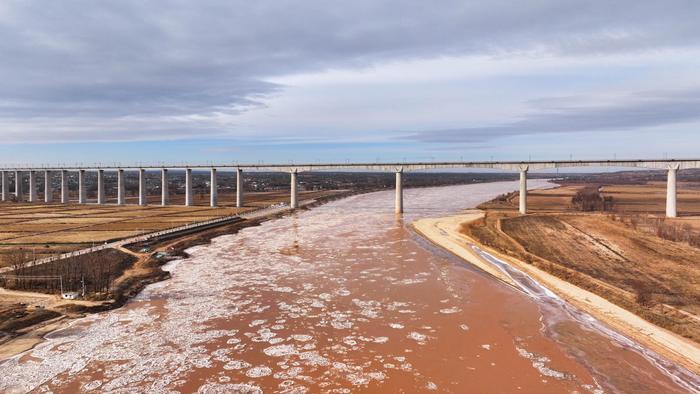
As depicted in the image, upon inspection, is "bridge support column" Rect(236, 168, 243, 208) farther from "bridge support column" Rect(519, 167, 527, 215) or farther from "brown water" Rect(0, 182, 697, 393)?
"brown water" Rect(0, 182, 697, 393)

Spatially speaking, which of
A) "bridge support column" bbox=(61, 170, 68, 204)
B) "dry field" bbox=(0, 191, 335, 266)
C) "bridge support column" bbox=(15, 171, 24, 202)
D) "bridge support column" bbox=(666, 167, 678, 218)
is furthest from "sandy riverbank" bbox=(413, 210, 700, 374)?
"bridge support column" bbox=(15, 171, 24, 202)

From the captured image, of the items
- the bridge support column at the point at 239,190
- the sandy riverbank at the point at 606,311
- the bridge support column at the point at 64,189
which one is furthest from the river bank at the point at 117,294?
the bridge support column at the point at 64,189

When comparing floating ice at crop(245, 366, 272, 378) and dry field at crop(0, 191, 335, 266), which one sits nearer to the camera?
floating ice at crop(245, 366, 272, 378)

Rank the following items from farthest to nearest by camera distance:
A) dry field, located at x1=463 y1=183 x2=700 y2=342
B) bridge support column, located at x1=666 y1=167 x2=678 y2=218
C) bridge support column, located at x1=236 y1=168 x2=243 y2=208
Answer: bridge support column, located at x1=236 y1=168 x2=243 y2=208, bridge support column, located at x1=666 y1=167 x2=678 y2=218, dry field, located at x1=463 y1=183 x2=700 y2=342

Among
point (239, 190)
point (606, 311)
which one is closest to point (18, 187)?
point (239, 190)

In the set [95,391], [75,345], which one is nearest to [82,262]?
[75,345]

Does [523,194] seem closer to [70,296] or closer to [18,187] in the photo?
[70,296]

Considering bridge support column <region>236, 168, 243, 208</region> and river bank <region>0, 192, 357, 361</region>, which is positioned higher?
bridge support column <region>236, 168, 243, 208</region>

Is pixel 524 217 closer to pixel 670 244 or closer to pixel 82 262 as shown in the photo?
pixel 670 244
